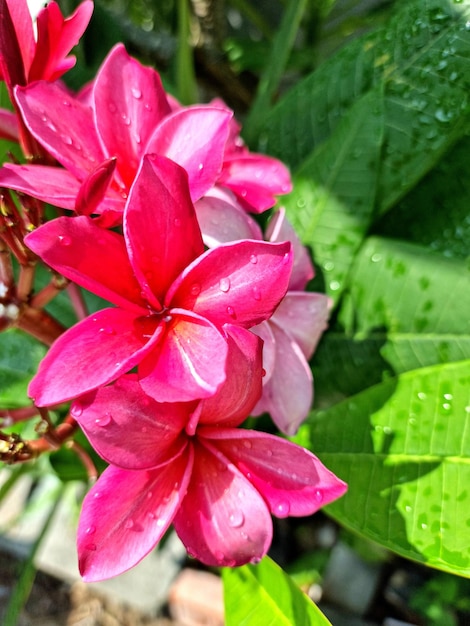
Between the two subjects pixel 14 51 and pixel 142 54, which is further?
pixel 142 54

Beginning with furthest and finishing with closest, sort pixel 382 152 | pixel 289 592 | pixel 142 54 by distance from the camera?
pixel 142 54 → pixel 382 152 → pixel 289 592

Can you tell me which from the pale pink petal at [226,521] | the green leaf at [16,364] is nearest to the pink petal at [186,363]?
the pale pink petal at [226,521]

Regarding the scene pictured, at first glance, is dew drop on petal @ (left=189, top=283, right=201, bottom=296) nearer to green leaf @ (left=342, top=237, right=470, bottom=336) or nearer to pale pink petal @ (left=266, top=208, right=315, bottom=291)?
pale pink petal @ (left=266, top=208, right=315, bottom=291)

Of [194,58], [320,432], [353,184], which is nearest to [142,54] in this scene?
[194,58]

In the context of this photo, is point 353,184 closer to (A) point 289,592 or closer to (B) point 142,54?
(A) point 289,592

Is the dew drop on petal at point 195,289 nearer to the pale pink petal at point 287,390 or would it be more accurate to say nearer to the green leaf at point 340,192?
the pale pink petal at point 287,390

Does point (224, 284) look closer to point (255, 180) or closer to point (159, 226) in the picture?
point (159, 226)
